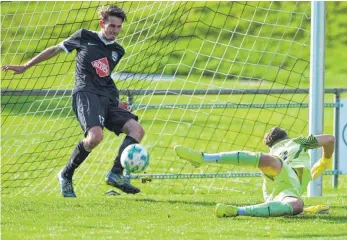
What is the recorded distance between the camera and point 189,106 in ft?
40.4

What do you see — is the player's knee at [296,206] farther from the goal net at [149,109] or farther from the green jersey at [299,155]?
the goal net at [149,109]

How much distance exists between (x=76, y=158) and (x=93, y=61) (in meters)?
0.91

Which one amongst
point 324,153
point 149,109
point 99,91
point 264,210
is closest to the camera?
point 264,210

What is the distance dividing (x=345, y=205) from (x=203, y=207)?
1.30m

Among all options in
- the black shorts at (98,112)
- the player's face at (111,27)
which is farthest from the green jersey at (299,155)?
the player's face at (111,27)

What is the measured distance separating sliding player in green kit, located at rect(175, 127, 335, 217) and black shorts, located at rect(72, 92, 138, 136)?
1.51 m

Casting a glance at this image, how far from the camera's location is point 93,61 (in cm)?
1002

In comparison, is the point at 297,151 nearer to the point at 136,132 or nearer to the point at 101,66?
the point at 136,132

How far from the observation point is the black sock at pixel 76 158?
10.0 m

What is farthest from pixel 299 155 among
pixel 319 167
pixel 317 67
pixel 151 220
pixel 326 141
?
pixel 151 220

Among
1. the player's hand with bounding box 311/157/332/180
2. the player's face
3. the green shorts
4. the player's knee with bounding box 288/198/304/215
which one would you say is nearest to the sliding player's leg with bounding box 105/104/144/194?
the player's face

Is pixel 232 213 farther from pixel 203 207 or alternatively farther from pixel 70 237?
pixel 70 237

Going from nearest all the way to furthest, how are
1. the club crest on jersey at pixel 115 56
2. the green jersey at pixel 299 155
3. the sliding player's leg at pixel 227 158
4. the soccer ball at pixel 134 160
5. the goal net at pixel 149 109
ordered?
1. the sliding player's leg at pixel 227 158
2. the soccer ball at pixel 134 160
3. the green jersey at pixel 299 155
4. the club crest on jersey at pixel 115 56
5. the goal net at pixel 149 109

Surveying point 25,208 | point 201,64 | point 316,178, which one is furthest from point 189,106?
point 201,64
